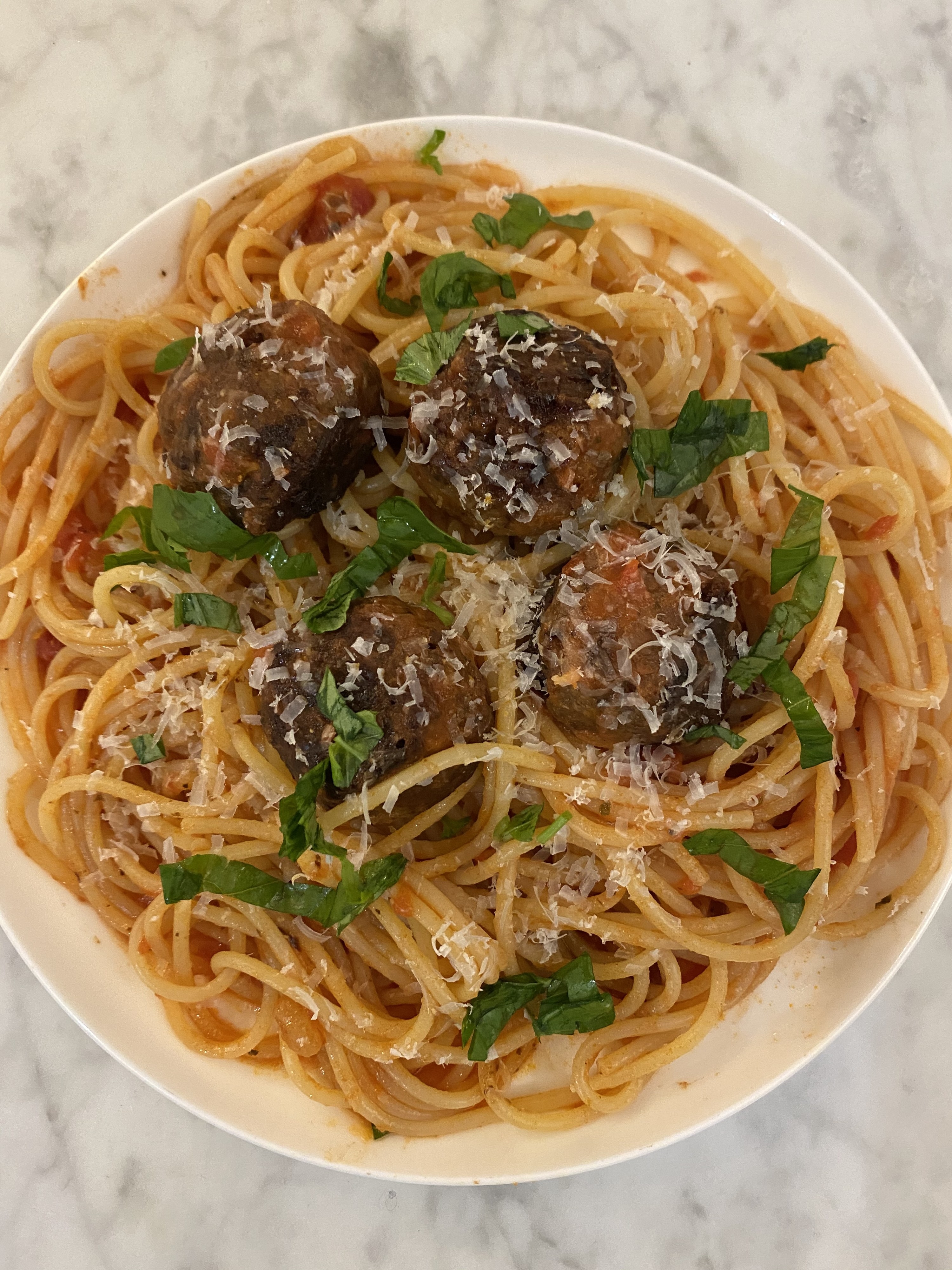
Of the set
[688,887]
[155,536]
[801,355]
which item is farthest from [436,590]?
[801,355]

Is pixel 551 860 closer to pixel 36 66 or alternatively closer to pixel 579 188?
pixel 579 188

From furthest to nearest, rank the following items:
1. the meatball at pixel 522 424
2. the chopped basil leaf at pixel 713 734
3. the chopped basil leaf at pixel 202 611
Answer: the chopped basil leaf at pixel 202 611 < the chopped basil leaf at pixel 713 734 < the meatball at pixel 522 424

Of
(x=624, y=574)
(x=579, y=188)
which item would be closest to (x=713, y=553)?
(x=624, y=574)

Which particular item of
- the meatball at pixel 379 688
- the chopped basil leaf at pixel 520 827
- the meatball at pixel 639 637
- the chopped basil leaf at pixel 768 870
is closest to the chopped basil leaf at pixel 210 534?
the meatball at pixel 379 688

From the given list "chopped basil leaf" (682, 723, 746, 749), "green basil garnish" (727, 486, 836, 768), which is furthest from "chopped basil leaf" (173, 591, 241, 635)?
"green basil garnish" (727, 486, 836, 768)

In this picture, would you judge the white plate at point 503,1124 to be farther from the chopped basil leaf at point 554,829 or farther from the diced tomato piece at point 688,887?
the chopped basil leaf at point 554,829

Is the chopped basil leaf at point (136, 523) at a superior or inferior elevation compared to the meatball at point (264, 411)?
inferior

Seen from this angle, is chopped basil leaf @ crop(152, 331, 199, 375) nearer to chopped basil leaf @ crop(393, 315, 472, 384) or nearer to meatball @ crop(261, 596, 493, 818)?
chopped basil leaf @ crop(393, 315, 472, 384)

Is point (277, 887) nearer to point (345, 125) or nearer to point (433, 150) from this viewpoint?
point (433, 150)
